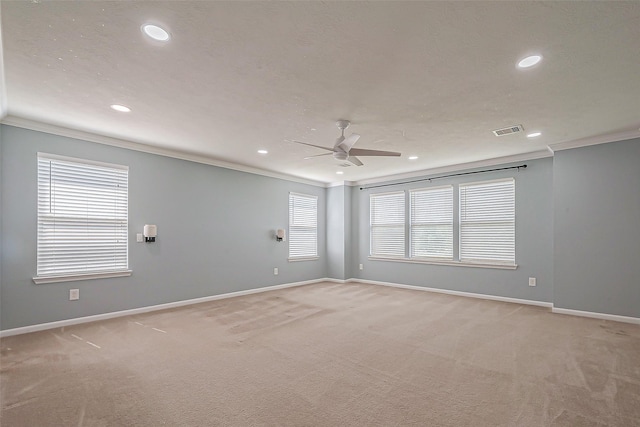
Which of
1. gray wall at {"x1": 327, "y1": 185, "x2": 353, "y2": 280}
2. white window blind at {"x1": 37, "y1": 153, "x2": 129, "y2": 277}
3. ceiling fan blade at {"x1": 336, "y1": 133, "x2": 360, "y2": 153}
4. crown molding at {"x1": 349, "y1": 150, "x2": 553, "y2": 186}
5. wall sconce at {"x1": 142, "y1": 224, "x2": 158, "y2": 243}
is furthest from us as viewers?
gray wall at {"x1": 327, "y1": 185, "x2": 353, "y2": 280}

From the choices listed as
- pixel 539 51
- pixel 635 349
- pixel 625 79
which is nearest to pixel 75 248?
pixel 539 51

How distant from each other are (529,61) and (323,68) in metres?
1.66

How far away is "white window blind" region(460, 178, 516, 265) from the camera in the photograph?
5.65 metres

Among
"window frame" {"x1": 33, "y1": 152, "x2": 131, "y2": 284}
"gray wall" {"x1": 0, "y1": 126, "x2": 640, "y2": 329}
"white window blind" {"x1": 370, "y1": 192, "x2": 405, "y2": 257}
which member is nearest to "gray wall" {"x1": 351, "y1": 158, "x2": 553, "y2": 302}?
"gray wall" {"x1": 0, "y1": 126, "x2": 640, "y2": 329}

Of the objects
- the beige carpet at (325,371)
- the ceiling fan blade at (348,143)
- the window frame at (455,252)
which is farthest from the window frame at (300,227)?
the ceiling fan blade at (348,143)

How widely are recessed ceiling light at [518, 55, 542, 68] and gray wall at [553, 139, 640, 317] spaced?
125 inches

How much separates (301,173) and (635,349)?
5.79 metres

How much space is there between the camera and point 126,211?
4.65m

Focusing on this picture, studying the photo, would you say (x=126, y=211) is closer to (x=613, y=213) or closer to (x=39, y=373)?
(x=39, y=373)

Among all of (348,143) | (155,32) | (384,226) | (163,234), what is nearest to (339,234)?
(384,226)

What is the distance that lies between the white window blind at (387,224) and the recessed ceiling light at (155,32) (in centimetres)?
591

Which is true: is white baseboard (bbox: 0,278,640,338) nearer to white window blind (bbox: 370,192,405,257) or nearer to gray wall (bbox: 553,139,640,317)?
gray wall (bbox: 553,139,640,317)

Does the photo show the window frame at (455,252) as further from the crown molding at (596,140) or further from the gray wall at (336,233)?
the crown molding at (596,140)

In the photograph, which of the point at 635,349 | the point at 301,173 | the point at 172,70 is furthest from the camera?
the point at 301,173
